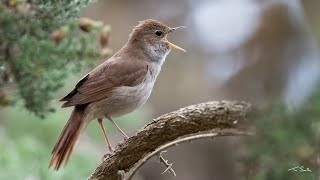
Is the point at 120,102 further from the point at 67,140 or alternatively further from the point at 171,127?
the point at 171,127

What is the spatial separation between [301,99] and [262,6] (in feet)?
21.3

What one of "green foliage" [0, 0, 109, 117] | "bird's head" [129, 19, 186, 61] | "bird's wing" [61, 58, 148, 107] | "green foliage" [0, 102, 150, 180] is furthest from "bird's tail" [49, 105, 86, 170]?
"bird's head" [129, 19, 186, 61]

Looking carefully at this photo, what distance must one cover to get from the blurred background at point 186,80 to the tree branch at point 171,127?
0.25ft

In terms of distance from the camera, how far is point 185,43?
8562mm

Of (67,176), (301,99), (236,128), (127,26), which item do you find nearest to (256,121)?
(301,99)

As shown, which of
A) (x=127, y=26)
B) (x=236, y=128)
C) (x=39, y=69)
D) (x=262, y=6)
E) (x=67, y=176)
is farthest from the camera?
(x=127, y=26)

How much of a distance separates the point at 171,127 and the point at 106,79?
1.20 metres

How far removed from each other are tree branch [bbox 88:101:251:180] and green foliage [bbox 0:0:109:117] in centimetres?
41

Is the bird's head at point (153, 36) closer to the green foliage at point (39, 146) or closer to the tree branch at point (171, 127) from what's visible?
the green foliage at point (39, 146)

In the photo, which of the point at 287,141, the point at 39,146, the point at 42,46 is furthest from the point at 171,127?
the point at 39,146

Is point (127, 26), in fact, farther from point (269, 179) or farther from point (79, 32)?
point (269, 179)

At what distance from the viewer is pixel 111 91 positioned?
12.5ft

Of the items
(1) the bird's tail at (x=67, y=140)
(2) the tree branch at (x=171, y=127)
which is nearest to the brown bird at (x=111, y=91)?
(1) the bird's tail at (x=67, y=140)

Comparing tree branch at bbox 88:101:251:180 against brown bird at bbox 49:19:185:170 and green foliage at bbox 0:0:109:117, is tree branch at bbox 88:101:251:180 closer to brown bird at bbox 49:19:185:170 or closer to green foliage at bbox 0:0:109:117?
green foliage at bbox 0:0:109:117
